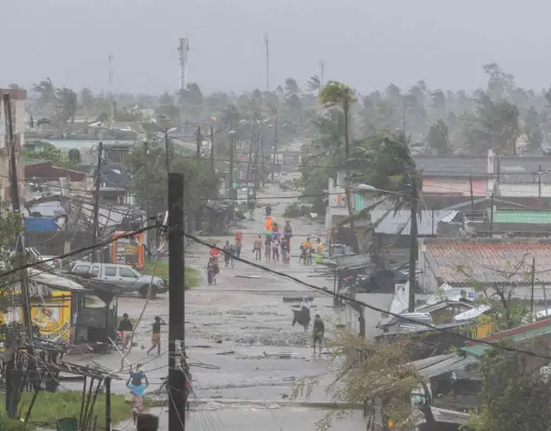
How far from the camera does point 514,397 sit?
47.5 feet

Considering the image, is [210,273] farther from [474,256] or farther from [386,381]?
[386,381]

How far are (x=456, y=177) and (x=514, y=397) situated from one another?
4129 cm

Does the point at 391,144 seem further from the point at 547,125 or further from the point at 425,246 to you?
the point at 547,125

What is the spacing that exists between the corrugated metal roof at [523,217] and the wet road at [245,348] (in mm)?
6289

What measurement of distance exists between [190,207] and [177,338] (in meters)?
36.1

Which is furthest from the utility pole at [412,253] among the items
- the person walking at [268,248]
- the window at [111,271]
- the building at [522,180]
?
the building at [522,180]

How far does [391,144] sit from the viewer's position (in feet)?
110

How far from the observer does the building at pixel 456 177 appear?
54125mm

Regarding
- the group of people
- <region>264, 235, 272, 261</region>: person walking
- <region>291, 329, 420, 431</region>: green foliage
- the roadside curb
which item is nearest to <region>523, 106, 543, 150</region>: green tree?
the group of people

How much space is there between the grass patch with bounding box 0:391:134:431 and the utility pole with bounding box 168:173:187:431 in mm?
6111

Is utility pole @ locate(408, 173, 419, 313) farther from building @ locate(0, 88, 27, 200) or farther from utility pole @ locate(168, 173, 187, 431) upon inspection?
building @ locate(0, 88, 27, 200)

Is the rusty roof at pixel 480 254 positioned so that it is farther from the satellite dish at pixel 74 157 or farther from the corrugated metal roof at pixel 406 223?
the satellite dish at pixel 74 157

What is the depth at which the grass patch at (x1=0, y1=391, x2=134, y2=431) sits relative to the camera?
713 inches

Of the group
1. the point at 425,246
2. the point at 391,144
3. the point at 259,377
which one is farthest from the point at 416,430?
the point at 391,144
